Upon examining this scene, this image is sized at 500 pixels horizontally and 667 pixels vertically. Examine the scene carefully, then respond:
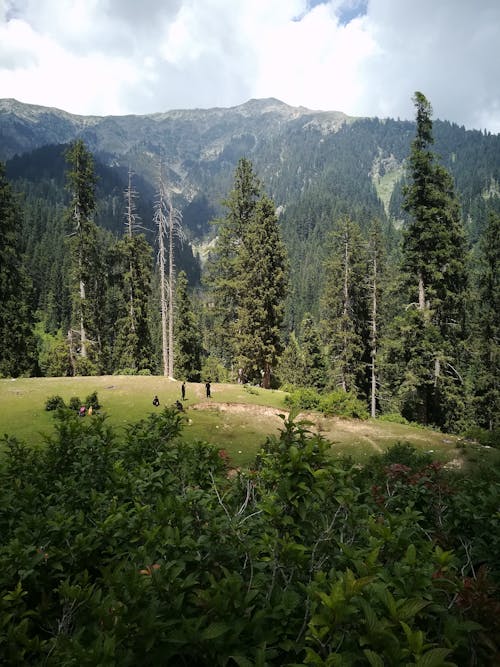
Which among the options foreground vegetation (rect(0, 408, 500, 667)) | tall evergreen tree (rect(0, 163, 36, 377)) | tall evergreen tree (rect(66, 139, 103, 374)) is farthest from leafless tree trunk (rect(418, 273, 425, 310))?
tall evergreen tree (rect(0, 163, 36, 377))

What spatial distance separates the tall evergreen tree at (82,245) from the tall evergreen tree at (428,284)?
2657 centimetres

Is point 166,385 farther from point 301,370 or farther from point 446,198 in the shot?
point 301,370

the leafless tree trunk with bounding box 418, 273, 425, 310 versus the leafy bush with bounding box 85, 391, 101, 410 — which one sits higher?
the leafless tree trunk with bounding box 418, 273, 425, 310

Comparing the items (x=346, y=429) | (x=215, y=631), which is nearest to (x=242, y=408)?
(x=346, y=429)

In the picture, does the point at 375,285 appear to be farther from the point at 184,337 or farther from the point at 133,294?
the point at 133,294

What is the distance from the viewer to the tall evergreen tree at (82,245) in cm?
3566

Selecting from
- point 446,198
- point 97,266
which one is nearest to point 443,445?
point 446,198

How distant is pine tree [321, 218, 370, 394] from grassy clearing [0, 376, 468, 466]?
10.9m

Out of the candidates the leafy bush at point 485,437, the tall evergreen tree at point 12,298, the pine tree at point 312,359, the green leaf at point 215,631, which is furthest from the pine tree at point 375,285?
the green leaf at point 215,631

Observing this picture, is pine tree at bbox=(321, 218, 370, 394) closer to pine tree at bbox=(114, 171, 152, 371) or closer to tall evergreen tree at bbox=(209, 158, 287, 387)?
tall evergreen tree at bbox=(209, 158, 287, 387)

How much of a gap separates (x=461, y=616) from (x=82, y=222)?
132 ft

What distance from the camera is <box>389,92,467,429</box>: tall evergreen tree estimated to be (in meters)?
25.7

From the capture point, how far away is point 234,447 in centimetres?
1873

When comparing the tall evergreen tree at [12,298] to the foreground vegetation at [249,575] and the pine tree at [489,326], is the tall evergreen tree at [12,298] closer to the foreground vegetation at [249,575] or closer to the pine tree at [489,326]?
the foreground vegetation at [249,575]
